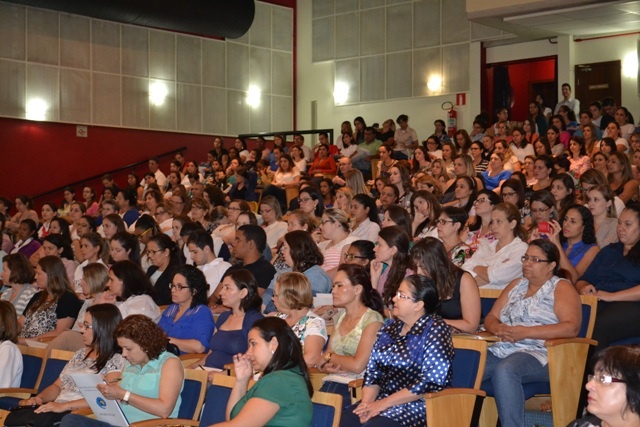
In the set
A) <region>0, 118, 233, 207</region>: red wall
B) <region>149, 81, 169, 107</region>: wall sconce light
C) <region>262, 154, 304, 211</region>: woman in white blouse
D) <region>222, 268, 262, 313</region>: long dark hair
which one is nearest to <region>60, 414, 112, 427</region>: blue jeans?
<region>222, 268, 262, 313</region>: long dark hair

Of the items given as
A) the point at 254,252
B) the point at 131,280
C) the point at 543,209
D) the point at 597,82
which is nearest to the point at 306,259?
the point at 254,252

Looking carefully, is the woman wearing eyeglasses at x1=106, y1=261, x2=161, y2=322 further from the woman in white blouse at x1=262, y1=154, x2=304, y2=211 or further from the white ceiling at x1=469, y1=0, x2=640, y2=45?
the white ceiling at x1=469, y1=0, x2=640, y2=45

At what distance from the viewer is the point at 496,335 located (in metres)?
4.55

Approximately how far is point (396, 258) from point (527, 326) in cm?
92

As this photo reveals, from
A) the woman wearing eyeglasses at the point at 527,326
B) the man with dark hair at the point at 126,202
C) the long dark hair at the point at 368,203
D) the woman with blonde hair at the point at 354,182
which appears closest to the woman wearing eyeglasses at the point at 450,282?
the woman wearing eyeglasses at the point at 527,326

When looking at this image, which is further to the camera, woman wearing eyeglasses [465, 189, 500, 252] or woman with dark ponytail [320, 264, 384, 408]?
woman wearing eyeglasses [465, 189, 500, 252]

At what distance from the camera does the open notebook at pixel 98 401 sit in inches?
164

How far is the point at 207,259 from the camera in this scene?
6.59 m

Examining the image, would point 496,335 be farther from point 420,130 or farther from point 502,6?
point 420,130

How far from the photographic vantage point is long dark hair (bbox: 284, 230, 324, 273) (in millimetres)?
5855

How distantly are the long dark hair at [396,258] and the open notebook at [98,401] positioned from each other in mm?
1648

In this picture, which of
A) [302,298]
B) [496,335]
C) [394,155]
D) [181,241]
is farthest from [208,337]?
[394,155]

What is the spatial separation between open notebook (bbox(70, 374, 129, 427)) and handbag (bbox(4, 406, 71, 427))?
437 mm

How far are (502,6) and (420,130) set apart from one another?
4254 millimetres
